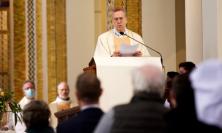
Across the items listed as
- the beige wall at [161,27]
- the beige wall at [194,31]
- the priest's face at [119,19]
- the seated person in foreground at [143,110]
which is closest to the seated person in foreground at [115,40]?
the priest's face at [119,19]

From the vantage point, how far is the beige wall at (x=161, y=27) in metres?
12.4

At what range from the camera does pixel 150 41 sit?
487 inches

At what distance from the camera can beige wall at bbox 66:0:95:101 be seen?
12.2 m

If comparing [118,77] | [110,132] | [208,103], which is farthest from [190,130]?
[118,77]

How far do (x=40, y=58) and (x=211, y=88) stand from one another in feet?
28.7

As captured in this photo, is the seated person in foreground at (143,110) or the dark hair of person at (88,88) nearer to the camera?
the seated person in foreground at (143,110)

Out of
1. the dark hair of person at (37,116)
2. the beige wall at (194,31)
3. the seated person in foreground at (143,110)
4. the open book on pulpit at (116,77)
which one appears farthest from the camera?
the beige wall at (194,31)

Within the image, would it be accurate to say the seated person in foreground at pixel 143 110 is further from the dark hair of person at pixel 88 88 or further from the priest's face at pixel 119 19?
the priest's face at pixel 119 19

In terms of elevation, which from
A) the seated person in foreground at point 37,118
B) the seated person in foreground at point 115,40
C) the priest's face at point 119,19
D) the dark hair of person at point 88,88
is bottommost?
the seated person in foreground at point 37,118

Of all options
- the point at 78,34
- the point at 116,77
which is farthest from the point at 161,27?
the point at 116,77

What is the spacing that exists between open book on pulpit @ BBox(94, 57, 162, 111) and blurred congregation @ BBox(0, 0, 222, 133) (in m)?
0.01

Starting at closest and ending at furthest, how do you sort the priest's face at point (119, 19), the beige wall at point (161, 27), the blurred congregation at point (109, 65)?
the blurred congregation at point (109, 65) → the priest's face at point (119, 19) → the beige wall at point (161, 27)

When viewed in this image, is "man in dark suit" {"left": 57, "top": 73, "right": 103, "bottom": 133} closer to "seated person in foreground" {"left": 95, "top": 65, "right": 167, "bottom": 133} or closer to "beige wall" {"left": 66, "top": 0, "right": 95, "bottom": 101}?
"seated person in foreground" {"left": 95, "top": 65, "right": 167, "bottom": 133}

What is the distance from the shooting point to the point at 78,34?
40.5 ft
